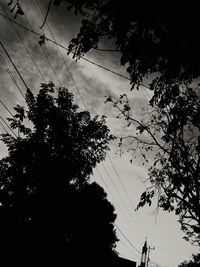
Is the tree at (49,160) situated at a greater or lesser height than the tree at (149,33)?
greater

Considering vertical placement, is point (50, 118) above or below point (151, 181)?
above

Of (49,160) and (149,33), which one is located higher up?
(49,160)

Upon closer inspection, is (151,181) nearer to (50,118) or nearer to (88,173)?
(88,173)

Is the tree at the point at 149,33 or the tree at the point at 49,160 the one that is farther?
the tree at the point at 49,160

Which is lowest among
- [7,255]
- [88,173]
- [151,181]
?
[7,255]

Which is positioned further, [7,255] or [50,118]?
[50,118]

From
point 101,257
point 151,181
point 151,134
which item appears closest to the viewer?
point 151,134

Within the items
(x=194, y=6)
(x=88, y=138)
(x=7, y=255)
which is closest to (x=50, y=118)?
(x=88, y=138)

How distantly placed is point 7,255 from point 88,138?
15.5 metres

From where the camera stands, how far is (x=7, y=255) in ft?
43.7

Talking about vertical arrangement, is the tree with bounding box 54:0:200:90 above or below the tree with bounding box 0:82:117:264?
below

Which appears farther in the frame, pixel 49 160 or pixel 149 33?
pixel 49 160

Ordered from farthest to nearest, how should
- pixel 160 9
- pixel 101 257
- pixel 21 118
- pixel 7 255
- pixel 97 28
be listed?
pixel 21 118 < pixel 101 257 < pixel 7 255 < pixel 97 28 < pixel 160 9

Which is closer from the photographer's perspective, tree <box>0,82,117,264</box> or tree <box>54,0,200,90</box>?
tree <box>54,0,200,90</box>
